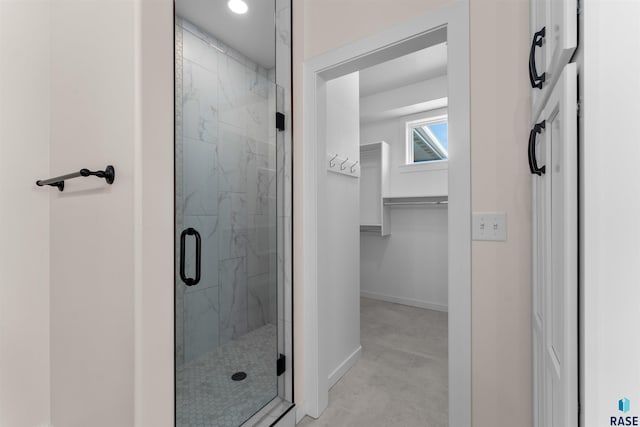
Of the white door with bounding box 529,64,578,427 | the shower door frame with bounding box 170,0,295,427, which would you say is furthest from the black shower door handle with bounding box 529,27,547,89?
the shower door frame with bounding box 170,0,295,427

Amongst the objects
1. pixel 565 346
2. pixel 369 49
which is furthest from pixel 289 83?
pixel 565 346

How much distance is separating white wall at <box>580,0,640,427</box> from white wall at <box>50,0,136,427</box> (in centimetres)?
123

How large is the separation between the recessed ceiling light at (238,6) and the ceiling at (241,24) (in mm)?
19

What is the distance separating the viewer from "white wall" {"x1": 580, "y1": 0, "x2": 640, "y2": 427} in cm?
50

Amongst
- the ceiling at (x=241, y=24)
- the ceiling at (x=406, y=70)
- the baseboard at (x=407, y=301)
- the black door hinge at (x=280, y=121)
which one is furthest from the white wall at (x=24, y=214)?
the baseboard at (x=407, y=301)

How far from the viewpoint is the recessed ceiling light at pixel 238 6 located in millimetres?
1491

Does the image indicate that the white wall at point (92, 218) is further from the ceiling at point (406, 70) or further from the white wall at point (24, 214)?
the ceiling at point (406, 70)

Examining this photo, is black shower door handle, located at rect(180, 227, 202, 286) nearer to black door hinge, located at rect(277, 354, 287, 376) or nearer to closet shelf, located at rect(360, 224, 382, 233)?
black door hinge, located at rect(277, 354, 287, 376)

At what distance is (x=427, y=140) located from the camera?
376cm

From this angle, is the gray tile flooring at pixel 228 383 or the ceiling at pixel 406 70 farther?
the ceiling at pixel 406 70

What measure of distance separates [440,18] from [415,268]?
2999 mm

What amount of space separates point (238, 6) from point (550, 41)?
1.42m

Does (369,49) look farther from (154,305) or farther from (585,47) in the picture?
(154,305)

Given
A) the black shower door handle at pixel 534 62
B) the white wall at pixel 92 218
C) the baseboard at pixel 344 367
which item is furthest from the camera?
the baseboard at pixel 344 367
